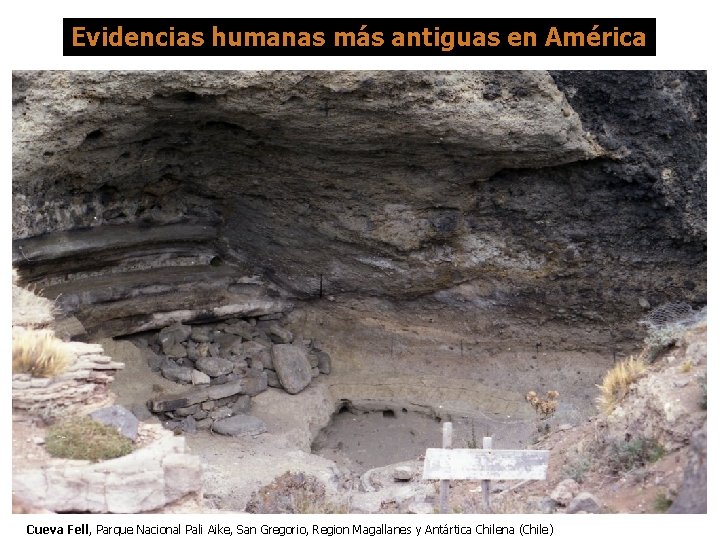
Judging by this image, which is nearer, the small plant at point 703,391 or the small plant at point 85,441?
the small plant at point 85,441

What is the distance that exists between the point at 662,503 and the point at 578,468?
53.3 inches

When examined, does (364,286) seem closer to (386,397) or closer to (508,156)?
(386,397)

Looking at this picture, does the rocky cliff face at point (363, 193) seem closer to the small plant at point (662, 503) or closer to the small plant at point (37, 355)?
the small plant at point (37, 355)

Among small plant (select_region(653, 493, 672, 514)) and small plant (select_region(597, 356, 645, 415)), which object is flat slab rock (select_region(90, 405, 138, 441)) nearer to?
small plant (select_region(653, 493, 672, 514))

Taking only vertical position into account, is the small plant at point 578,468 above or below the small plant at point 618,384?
below

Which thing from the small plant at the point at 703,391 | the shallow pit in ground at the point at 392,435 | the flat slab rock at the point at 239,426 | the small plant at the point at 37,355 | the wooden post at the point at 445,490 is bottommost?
the shallow pit in ground at the point at 392,435

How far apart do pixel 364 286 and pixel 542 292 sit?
9.23 feet

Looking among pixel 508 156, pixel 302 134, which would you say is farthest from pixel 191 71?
pixel 508 156

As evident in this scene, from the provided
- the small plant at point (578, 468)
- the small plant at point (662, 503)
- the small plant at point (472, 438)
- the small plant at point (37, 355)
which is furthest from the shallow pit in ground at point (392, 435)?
the small plant at point (37, 355)

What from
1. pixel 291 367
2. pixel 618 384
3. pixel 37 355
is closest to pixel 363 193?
pixel 291 367

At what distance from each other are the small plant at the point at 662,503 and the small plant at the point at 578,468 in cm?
112

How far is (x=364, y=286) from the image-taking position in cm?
1316

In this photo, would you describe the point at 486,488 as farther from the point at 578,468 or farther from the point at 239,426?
the point at 239,426

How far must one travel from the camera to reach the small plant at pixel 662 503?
23.2 feet
